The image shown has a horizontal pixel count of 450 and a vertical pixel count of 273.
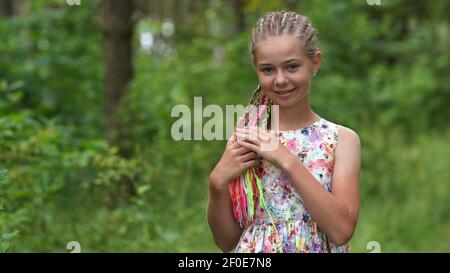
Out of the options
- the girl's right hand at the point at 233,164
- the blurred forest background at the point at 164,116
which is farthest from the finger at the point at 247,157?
the blurred forest background at the point at 164,116

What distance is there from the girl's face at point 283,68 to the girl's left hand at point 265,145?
0.45 ft

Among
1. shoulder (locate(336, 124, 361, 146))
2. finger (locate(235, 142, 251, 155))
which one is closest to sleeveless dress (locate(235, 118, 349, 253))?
shoulder (locate(336, 124, 361, 146))

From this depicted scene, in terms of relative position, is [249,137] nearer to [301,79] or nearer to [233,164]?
[233,164]

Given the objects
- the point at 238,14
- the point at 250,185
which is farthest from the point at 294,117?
the point at 238,14

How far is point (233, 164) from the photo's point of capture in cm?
243

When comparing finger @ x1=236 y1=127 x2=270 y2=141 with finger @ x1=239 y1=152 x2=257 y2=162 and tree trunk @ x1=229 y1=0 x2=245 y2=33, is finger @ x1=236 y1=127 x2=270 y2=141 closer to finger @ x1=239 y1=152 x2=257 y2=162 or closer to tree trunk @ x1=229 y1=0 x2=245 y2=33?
finger @ x1=239 y1=152 x2=257 y2=162

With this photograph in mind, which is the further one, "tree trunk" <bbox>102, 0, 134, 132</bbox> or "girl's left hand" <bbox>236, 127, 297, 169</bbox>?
"tree trunk" <bbox>102, 0, 134, 132</bbox>

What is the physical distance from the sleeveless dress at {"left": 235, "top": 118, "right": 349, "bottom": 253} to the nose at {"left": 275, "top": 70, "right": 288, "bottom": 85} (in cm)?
21

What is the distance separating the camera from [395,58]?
12820 millimetres

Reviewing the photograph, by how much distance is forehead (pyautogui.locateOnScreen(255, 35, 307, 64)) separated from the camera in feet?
7.93

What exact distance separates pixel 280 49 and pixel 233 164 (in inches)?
15.5

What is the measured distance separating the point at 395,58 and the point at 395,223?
6397 mm

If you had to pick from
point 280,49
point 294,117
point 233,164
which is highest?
point 280,49
